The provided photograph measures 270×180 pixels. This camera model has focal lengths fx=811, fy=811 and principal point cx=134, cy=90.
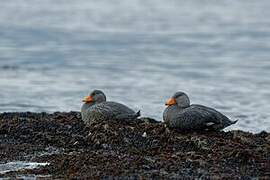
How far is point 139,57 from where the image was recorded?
26.1m

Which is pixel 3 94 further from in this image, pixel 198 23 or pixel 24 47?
pixel 198 23

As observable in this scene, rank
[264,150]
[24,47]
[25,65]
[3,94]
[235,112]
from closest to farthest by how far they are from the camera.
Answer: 1. [264,150]
2. [235,112]
3. [3,94]
4. [25,65]
5. [24,47]

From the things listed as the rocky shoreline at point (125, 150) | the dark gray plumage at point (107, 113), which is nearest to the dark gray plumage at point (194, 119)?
the rocky shoreline at point (125, 150)

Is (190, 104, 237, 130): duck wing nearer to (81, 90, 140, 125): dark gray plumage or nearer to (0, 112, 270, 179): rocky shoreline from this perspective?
(0, 112, 270, 179): rocky shoreline

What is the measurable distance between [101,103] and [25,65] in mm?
11589

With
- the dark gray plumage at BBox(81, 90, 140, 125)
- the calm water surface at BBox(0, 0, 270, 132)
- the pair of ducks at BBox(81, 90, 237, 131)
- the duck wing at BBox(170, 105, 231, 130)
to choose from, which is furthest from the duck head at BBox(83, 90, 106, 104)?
the calm water surface at BBox(0, 0, 270, 132)

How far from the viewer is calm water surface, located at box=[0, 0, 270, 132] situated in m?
18.4

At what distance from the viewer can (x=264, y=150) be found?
10.2 m

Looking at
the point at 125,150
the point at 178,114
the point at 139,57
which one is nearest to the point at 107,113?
the point at 178,114

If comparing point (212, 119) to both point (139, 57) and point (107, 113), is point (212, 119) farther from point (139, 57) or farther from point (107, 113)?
point (139, 57)

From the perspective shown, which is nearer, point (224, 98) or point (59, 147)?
point (59, 147)

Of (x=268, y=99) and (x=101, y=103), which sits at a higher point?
(x=101, y=103)

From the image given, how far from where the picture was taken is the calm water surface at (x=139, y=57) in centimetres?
1839

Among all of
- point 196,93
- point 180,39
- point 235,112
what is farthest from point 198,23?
point 235,112
